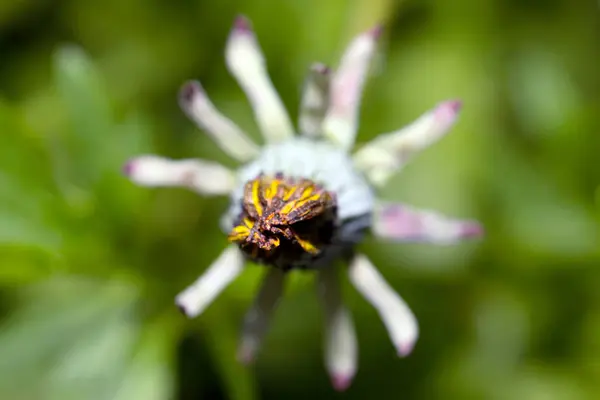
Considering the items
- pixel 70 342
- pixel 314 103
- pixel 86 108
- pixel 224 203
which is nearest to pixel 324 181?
pixel 314 103

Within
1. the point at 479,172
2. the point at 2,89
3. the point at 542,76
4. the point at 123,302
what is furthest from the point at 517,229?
the point at 2,89

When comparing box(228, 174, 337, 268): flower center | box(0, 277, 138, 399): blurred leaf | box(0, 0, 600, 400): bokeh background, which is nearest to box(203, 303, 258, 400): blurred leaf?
box(0, 0, 600, 400): bokeh background

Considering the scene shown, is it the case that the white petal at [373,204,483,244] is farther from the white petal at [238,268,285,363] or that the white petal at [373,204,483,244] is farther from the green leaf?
the green leaf

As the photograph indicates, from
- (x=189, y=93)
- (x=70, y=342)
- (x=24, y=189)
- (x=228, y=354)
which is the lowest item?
(x=228, y=354)

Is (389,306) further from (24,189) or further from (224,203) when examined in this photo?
(224,203)

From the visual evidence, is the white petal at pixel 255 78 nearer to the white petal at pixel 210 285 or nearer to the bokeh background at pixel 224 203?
the white petal at pixel 210 285

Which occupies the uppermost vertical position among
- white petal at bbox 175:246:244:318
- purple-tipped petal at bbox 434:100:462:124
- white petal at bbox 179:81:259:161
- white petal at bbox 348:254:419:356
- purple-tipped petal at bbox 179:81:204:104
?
purple-tipped petal at bbox 179:81:204:104

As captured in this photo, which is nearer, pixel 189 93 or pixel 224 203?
pixel 189 93

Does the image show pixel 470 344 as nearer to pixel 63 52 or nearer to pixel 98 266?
pixel 98 266
